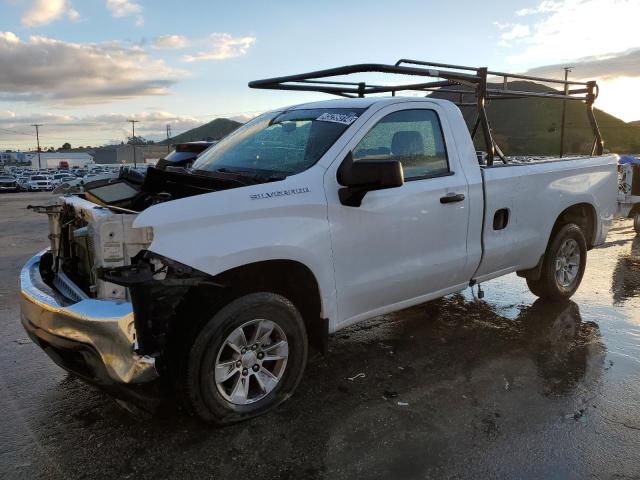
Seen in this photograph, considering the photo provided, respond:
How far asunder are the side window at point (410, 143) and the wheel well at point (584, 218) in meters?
2.19

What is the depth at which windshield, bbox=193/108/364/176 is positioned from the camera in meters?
3.70

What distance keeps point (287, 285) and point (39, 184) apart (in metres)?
49.8

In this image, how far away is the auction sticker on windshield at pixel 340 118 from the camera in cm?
379

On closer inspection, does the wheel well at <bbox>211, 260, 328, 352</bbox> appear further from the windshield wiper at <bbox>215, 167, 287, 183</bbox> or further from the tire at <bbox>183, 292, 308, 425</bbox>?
the windshield wiper at <bbox>215, 167, 287, 183</bbox>

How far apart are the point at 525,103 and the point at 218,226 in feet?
540

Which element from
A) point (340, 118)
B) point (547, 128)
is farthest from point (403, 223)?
point (547, 128)

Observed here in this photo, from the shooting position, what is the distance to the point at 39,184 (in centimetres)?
4666

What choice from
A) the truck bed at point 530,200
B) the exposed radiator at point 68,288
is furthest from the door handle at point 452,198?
the exposed radiator at point 68,288

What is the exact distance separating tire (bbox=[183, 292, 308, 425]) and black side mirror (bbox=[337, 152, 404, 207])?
0.80 metres

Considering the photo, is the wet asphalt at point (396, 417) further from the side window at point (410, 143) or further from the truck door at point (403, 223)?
the side window at point (410, 143)

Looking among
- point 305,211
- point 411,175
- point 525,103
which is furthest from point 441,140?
point 525,103

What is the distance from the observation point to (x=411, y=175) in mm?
3990

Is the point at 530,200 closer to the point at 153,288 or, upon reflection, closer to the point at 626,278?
the point at 626,278

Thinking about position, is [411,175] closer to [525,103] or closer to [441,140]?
[441,140]
